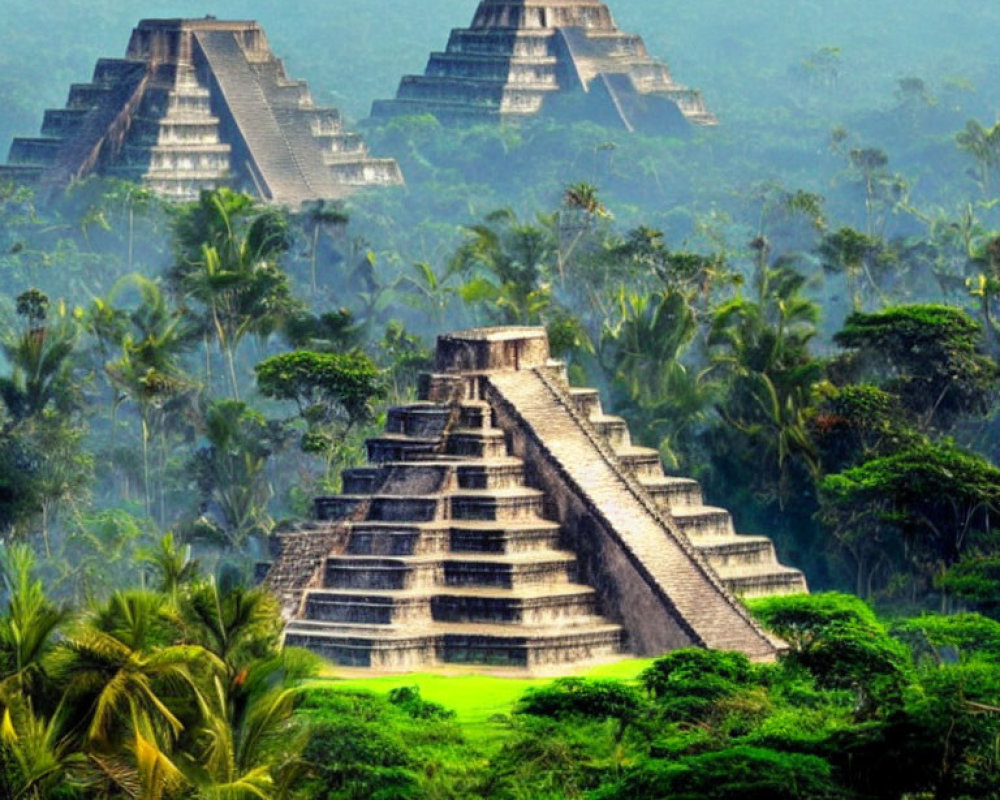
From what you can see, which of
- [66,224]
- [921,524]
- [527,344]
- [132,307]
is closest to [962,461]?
[921,524]

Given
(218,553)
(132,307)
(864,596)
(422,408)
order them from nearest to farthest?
(422,408) < (864,596) < (218,553) < (132,307)

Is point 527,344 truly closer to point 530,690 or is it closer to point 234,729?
point 530,690

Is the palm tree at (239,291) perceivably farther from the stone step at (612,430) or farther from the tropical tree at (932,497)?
the tropical tree at (932,497)

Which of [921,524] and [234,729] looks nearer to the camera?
[234,729]

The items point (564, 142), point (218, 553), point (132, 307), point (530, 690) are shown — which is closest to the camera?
point (530, 690)

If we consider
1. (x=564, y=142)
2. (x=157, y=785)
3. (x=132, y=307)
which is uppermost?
(x=564, y=142)

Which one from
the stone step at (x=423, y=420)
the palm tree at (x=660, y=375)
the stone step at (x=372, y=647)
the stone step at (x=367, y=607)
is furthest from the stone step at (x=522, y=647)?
the palm tree at (x=660, y=375)

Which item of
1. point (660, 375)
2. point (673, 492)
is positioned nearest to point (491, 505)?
point (673, 492)
